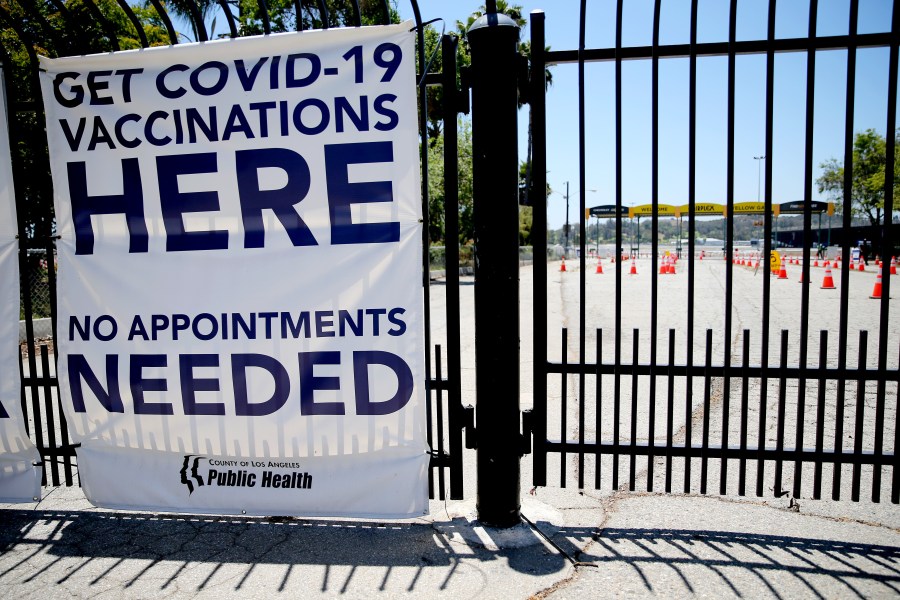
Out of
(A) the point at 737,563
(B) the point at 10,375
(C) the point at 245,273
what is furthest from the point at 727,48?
(B) the point at 10,375

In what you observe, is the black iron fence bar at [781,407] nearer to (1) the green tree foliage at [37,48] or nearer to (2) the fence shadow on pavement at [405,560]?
(2) the fence shadow on pavement at [405,560]

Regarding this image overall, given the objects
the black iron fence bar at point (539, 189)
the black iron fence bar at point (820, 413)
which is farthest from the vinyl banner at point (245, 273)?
the black iron fence bar at point (820, 413)

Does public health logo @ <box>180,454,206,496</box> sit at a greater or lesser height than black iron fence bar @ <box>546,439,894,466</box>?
lesser

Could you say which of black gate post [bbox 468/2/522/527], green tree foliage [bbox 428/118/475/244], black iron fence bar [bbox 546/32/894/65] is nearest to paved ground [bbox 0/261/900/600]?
black gate post [bbox 468/2/522/527]

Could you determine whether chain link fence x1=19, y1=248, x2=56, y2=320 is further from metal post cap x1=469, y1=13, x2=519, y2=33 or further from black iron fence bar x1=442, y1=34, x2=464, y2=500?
metal post cap x1=469, y1=13, x2=519, y2=33

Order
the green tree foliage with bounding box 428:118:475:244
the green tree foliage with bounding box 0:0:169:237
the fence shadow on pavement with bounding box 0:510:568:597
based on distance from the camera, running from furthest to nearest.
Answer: the green tree foliage with bounding box 428:118:475:244
the green tree foliage with bounding box 0:0:169:237
the fence shadow on pavement with bounding box 0:510:568:597

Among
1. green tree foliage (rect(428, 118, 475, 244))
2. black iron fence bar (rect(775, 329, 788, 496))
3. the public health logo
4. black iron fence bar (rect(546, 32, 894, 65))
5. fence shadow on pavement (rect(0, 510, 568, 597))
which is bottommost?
fence shadow on pavement (rect(0, 510, 568, 597))

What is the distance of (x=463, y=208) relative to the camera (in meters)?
26.8

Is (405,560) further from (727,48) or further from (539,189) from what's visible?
(727,48)

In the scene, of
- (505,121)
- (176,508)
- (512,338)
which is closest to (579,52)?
(505,121)

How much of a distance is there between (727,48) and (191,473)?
3.85 metres

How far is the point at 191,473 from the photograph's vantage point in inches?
→ 141

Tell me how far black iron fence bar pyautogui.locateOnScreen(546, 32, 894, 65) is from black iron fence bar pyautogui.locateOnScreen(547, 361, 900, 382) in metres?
1.66

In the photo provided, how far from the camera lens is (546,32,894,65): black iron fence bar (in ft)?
10.1
